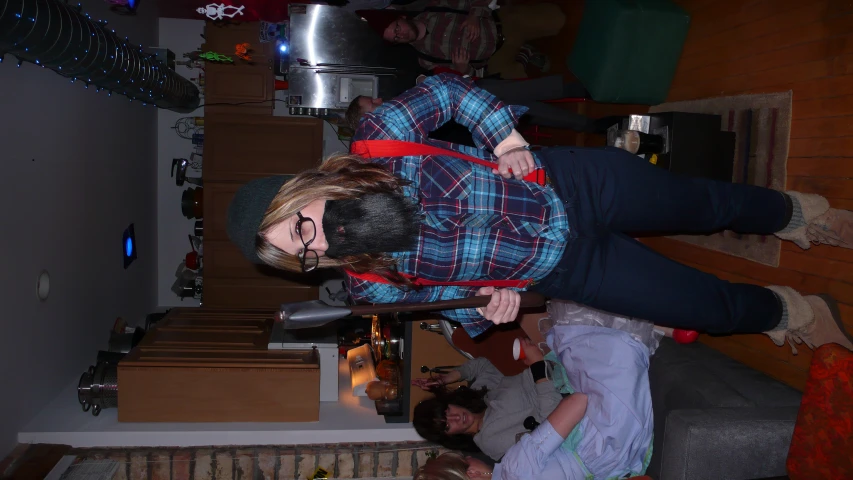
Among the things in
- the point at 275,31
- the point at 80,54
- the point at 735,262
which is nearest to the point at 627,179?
the point at 735,262

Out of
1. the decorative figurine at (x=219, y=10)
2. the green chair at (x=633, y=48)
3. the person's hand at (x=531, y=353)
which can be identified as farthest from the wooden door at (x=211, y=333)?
the green chair at (x=633, y=48)

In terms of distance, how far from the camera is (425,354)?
390cm

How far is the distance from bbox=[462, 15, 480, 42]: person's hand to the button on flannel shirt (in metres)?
0.02

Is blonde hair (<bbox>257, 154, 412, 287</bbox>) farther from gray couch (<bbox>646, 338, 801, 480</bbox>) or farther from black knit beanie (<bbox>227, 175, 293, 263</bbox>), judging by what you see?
gray couch (<bbox>646, 338, 801, 480</bbox>)

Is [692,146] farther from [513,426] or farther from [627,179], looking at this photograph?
[513,426]

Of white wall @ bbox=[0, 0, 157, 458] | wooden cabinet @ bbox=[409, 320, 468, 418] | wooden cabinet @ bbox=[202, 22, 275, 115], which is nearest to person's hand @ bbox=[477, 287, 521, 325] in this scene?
wooden cabinet @ bbox=[409, 320, 468, 418]

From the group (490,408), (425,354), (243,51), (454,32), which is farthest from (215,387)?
(243,51)

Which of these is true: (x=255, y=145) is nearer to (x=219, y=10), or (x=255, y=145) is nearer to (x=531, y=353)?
(x=219, y=10)

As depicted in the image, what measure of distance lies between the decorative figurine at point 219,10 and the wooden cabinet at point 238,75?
0.21m

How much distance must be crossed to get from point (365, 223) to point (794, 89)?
2140 millimetres

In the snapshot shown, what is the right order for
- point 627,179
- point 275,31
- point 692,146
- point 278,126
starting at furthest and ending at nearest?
point 278,126 < point 275,31 < point 692,146 < point 627,179

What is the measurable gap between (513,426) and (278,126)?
402 centimetres

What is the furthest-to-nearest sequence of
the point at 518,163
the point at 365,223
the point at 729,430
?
the point at 729,430, the point at 518,163, the point at 365,223

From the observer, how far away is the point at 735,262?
279 centimetres
